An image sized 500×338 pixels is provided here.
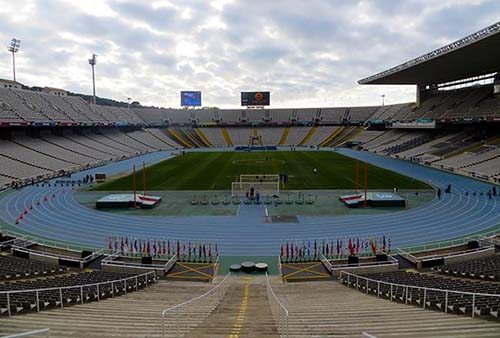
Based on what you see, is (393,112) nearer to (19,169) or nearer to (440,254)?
(19,169)

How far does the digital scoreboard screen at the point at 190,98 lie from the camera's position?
10812 cm

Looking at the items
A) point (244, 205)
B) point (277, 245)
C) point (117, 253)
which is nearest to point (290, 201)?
point (244, 205)

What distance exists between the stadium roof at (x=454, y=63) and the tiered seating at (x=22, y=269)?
139 ft

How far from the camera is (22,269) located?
1642cm

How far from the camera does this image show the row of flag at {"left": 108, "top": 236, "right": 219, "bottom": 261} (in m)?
20.6

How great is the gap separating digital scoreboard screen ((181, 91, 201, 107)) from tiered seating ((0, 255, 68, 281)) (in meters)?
92.4

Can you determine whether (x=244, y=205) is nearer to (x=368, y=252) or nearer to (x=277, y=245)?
(x=277, y=245)

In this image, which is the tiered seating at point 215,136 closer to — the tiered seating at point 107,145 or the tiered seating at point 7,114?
the tiered seating at point 107,145

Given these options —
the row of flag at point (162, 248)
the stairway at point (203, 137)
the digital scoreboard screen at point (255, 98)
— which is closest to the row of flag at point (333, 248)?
the row of flag at point (162, 248)

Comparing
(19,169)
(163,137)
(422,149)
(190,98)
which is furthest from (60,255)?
(190,98)

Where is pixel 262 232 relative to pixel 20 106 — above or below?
below

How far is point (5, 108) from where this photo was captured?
186 feet

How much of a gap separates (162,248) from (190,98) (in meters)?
90.5

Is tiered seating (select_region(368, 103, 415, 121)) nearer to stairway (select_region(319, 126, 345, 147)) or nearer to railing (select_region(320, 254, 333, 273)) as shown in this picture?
stairway (select_region(319, 126, 345, 147))
